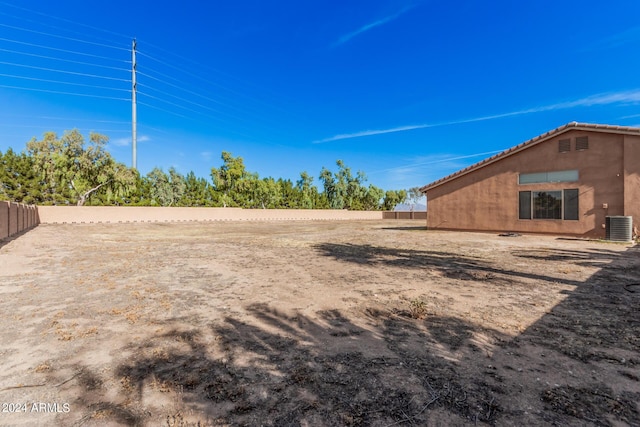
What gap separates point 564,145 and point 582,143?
690 millimetres

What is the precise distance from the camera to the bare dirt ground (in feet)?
7.41

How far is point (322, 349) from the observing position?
10.7 ft

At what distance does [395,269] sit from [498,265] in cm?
275

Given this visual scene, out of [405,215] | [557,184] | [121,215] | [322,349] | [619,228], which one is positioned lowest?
[322,349]

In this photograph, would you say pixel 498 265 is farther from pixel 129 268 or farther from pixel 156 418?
pixel 129 268

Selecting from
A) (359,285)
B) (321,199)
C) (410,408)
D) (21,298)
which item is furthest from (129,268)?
(321,199)

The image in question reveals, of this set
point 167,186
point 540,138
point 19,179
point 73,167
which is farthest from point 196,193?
point 540,138

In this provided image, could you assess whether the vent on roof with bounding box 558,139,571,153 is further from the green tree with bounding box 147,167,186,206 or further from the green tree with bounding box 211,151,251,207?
the green tree with bounding box 147,167,186,206

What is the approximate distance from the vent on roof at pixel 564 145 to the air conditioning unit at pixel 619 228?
3.95 metres

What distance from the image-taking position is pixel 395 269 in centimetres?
753

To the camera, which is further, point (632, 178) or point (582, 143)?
point (582, 143)

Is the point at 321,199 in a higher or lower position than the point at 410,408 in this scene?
higher

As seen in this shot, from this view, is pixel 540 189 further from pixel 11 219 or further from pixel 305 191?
pixel 305 191

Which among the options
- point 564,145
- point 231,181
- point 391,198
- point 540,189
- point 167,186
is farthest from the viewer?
point 391,198
